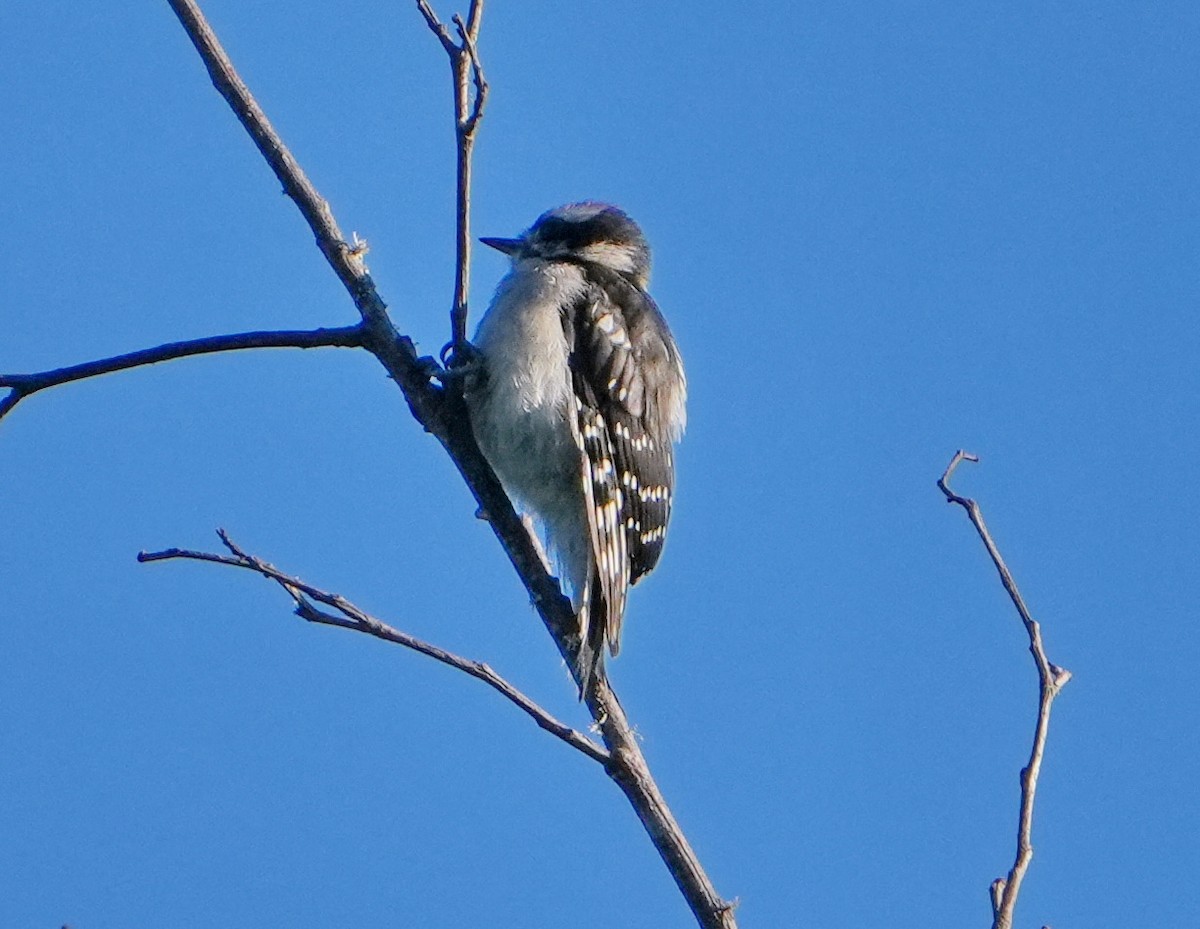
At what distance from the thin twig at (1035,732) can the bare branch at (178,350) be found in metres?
1.49

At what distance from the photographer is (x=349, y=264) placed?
148 inches

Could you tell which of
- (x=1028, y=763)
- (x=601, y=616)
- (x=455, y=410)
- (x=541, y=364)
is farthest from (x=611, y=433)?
(x=1028, y=763)

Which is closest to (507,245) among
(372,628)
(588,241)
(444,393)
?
(588,241)

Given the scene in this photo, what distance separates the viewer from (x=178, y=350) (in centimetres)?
339

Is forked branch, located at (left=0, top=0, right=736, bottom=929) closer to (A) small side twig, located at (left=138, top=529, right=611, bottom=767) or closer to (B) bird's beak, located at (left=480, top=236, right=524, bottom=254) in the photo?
(A) small side twig, located at (left=138, top=529, right=611, bottom=767)

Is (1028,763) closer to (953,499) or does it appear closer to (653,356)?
(953,499)

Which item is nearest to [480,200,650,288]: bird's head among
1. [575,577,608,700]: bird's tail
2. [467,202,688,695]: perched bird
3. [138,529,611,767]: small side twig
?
[467,202,688,695]: perched bird

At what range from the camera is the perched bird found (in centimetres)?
479

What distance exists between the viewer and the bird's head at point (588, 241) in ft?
19.4

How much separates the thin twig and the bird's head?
3002mm

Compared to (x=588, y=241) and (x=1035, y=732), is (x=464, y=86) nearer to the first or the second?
(x=1035, y=732)

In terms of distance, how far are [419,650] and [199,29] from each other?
5.06 ft

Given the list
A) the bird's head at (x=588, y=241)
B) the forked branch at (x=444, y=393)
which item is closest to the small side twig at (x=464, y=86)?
the forked branch at (x=444, y=393)

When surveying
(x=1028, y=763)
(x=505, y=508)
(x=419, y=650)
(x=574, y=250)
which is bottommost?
(x=1028, y=763)
